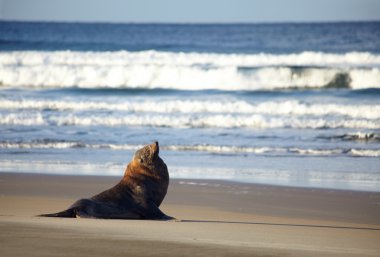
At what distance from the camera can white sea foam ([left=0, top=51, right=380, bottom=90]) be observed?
95.3ft

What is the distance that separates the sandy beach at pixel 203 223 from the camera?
20.5 ft

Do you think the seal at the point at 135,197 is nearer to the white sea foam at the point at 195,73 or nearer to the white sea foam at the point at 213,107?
the white sea foam at the point at 213,107

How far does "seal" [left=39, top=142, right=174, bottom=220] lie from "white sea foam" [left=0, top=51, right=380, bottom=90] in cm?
2025

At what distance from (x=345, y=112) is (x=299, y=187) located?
992 cm

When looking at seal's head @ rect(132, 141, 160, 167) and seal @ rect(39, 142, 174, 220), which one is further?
seal's head @ rect(132, 141, 160, 167)

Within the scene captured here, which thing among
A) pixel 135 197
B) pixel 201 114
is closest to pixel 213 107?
pixel 201 114

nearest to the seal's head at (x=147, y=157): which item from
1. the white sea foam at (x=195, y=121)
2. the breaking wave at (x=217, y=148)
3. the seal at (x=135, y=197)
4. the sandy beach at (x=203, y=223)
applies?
the seal at (x=135, y=197)

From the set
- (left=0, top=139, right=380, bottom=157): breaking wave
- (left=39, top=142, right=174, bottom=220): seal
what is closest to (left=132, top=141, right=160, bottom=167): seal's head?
(left=39, top=142, right=174, bottom=220): seal

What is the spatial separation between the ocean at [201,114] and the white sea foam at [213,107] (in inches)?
1.5

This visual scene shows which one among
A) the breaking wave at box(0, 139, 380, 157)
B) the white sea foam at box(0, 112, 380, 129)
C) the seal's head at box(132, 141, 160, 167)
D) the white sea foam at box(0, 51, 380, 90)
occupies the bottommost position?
the seal's head at box(132, 141, 160, 167)

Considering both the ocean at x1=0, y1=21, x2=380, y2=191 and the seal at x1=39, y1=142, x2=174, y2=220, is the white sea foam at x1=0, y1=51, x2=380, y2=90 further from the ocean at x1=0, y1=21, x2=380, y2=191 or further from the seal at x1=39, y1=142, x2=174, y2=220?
the seal at x1=39, y1=142, x2=174, y2=220

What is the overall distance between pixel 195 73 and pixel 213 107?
27.8 feet

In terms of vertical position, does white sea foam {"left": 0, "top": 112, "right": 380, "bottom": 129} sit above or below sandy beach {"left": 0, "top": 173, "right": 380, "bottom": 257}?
above

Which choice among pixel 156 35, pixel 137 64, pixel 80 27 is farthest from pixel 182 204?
pixel 80 27
